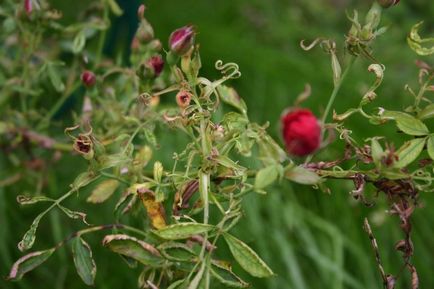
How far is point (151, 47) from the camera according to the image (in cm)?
79

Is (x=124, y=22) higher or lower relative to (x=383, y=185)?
lower

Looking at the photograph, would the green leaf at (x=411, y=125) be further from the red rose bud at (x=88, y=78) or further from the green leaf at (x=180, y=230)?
the red rose bud at (x=88, y=78)

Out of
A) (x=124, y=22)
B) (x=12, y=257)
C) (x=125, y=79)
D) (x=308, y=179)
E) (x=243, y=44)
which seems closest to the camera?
(x=308, y=179)

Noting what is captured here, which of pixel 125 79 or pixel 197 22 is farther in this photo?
pixel 197 22

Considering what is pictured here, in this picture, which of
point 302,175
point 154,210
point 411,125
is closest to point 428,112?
point 411,125

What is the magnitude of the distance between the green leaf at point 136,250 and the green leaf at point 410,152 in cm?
20

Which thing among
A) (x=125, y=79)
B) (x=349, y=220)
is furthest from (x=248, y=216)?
(x=125, y=79)

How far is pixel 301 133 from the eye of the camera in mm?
558

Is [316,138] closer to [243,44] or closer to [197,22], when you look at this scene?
[243,44]

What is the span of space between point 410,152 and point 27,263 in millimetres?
323

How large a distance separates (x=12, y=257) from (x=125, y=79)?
0.50 m

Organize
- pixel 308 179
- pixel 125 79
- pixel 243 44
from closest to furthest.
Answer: pixel 308 179, pixel 125 79, pixel 243 44

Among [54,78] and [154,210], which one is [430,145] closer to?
[154,210]

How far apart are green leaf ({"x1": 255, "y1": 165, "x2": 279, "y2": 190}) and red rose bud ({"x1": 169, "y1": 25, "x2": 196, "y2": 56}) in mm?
164
